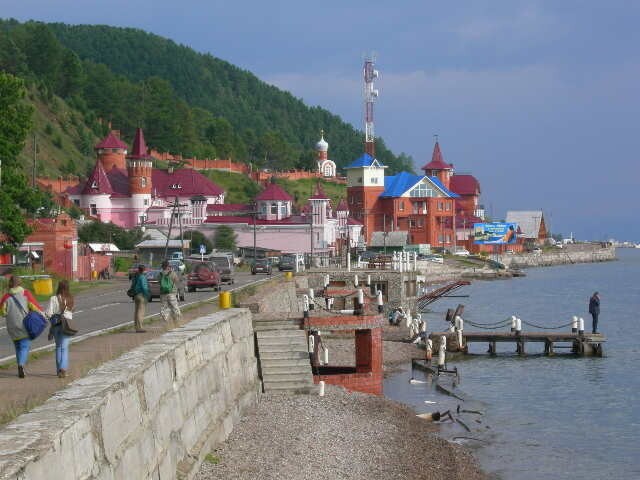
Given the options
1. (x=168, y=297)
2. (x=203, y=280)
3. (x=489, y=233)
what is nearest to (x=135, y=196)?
(x=489, y=233)

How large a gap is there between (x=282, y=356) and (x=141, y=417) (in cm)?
1343

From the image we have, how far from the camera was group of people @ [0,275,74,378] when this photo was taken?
17.5 metres

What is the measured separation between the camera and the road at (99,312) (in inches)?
984

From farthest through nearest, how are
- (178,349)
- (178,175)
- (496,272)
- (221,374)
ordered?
1. (496,272)
2. (178,175)
3. (221,374)
4. (178,349)

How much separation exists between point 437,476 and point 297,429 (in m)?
2.79

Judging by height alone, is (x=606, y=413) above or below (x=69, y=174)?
below

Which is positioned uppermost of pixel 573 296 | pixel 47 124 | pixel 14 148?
pixel 47 124

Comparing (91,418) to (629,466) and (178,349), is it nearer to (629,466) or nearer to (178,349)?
(178,349)

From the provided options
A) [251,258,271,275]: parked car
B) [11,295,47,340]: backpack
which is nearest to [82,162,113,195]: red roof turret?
[251,258,271,275]: parked car

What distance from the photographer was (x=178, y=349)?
15.2 meters

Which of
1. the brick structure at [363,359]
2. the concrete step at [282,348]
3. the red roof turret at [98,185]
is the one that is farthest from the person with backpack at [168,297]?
the red roof turret at [98,185]

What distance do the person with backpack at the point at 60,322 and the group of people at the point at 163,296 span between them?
19.1ft

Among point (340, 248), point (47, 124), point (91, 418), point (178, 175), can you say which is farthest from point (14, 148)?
point (47, 124)

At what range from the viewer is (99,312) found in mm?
37375
